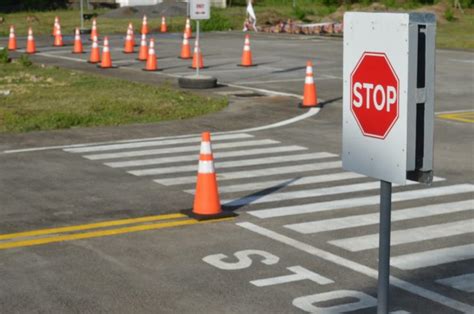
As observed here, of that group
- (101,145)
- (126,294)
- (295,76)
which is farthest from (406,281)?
→ (295,76)

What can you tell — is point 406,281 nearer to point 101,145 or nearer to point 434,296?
point 434,296

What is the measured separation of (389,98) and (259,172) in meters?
8.78

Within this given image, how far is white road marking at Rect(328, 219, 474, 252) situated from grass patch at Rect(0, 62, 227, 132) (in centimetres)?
915

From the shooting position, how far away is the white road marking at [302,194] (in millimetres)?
12125

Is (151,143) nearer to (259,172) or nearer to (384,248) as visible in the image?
(259,172)

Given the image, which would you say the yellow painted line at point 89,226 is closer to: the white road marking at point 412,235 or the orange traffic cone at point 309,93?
the white road marking at point 412,235

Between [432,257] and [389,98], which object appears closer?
[389,98]

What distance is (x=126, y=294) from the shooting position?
847 centimetres

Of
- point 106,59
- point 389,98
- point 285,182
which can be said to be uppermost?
point 389,98

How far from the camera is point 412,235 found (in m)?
10.4

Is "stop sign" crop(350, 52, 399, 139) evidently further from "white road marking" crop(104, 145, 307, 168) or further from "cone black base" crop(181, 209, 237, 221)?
"white road marking" crop(104, 145, 307, 168)

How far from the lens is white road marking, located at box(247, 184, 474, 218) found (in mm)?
11516

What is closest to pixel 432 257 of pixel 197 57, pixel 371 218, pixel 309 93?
pixel 371 218

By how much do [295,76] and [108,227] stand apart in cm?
1693
